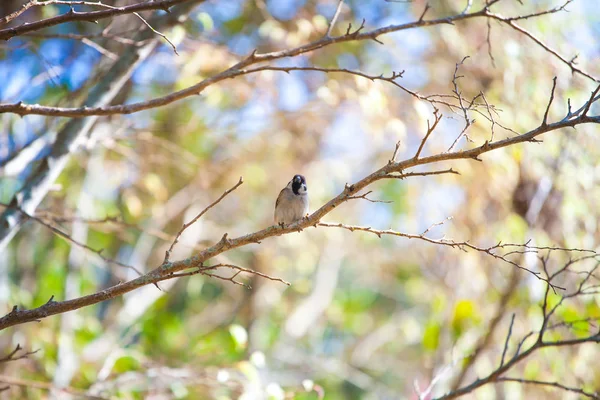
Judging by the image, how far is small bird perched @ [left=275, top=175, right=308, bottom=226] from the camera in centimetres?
471

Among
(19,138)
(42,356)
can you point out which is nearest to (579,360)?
(42,356)

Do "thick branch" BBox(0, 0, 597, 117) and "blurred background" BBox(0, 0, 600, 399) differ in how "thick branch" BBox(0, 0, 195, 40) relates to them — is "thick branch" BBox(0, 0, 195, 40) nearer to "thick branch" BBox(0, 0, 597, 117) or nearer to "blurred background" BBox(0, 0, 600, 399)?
"thick branch" BBox(0, 0, 597, 117)

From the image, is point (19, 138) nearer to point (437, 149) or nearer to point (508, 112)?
point (437, 149)

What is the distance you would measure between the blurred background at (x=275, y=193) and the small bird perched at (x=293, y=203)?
72 cm

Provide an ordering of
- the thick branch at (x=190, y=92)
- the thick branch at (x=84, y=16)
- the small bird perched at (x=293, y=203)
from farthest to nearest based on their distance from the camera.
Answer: the small bird perched at (x=293, y=203)
the thick branch at (x=190, y=92)
the thick branch at (x=84, y=16)

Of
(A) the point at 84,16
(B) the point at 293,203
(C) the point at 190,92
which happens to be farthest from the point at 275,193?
(A) the point at 84,16

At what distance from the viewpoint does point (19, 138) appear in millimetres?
5418

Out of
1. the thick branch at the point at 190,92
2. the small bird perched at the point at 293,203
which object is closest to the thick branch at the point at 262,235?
the thick branch at the point at 190,92

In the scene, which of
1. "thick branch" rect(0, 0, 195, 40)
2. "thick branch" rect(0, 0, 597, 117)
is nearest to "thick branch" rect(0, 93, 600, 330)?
"thick branch" rect(0, 0, 597, 117)

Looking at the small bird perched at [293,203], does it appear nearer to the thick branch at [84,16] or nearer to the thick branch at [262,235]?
the thick branch at [262,235]

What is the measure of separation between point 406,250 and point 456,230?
8.32ft

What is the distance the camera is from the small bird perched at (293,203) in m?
4.71

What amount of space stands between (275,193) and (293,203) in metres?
4.22

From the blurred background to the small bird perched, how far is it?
72 cm
